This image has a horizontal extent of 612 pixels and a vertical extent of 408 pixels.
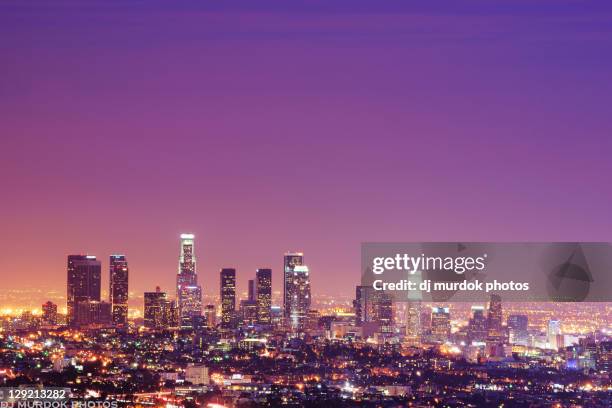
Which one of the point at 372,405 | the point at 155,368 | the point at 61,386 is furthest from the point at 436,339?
the point at 61,386

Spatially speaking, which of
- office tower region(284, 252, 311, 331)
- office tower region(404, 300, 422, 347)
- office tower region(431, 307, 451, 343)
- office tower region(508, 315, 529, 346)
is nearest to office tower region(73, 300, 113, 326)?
office tower region(284, 252, 311, 331)

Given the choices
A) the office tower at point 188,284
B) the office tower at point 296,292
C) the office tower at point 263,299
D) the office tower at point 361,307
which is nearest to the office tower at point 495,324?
the office tower at point 361,307

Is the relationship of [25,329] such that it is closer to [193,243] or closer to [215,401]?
[193,243]

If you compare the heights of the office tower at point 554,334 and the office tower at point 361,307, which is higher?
the office tower at point 361,307

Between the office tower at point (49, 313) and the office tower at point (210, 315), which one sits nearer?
the office tower at point (49, 313)

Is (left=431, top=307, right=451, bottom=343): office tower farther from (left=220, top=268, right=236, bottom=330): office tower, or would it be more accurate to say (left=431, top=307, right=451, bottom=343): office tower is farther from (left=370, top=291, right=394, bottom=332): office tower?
(left=220, top=268, right=236, bottom=330): office tower

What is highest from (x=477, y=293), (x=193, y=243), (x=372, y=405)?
(x=193, y=243)

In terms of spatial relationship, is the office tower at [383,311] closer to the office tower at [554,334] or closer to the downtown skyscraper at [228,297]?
the office tower at [554,334]
